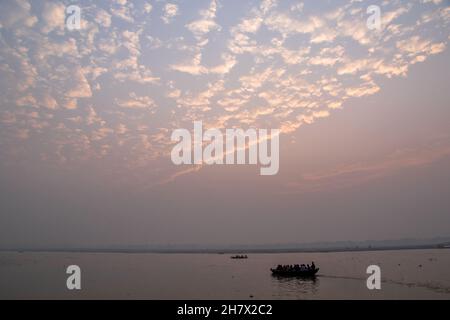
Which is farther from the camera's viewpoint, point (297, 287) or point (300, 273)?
point (300, 273)

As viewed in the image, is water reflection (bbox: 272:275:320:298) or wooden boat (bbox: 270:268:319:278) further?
wooden boat (bbox: 270:268:319:278)

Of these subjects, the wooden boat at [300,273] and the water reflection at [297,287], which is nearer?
the water reflection at [297,287]

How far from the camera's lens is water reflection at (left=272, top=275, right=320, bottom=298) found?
51.2m

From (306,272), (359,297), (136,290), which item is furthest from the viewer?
(306,272)

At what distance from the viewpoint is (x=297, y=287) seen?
58719 millimetres

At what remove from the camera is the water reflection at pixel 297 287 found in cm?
5117

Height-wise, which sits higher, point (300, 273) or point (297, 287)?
point (297, 287)
